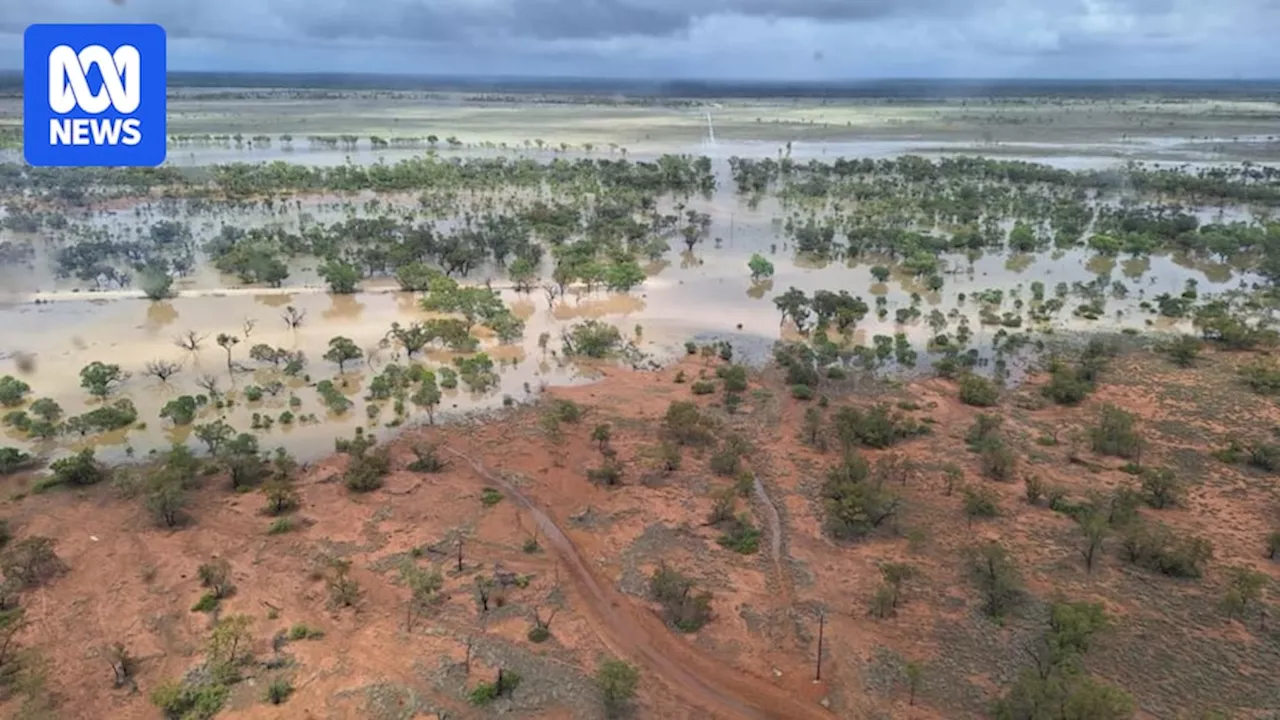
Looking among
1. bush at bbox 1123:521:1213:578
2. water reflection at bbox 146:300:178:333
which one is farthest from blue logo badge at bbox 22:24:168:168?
bush at bbox 1123:521:1213:578

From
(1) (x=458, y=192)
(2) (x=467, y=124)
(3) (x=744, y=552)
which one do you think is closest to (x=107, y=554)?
(3) (x=744, y=552)

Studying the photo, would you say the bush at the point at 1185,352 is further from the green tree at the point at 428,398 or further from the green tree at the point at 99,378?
the green tree at the point at 99,378

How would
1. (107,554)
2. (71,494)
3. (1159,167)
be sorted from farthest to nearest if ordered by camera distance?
(1159,167) → (71,494) → (107,554)

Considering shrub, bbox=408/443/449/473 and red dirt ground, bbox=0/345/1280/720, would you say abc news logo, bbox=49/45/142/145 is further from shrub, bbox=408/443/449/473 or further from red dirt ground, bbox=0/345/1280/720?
shrub, bbox=408/443/449/473

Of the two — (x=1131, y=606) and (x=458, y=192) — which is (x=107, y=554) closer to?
(x=1131, y=606)

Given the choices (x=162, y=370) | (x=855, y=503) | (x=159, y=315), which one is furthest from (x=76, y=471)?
(x=855, y=503)

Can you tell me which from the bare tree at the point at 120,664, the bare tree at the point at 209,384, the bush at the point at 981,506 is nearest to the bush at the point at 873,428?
the bush at the point at 981,506
